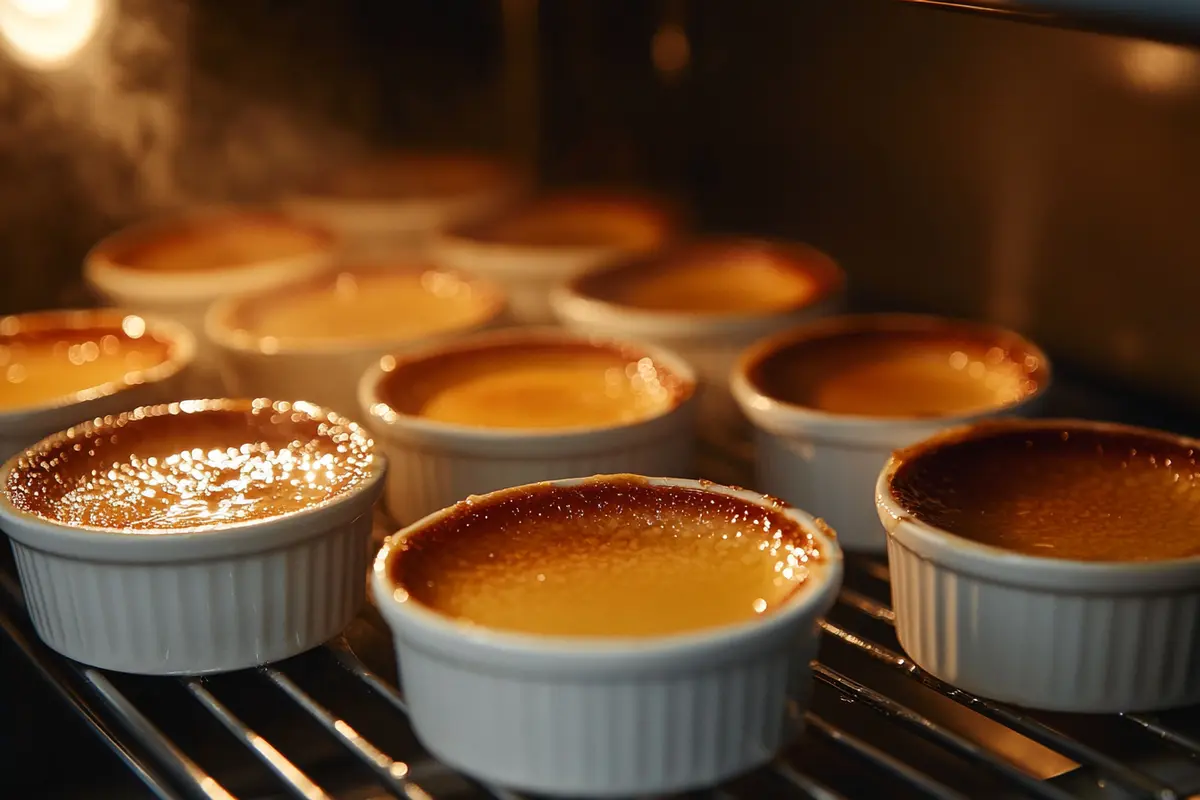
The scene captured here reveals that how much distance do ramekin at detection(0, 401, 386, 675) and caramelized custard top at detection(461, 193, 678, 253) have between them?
796 mm

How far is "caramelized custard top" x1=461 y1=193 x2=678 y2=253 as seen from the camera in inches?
72.1

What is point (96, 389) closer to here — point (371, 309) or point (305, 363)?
point (305, 363)

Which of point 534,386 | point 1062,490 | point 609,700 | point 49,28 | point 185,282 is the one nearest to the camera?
A: point 609,700

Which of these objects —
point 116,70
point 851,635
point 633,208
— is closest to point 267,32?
point 116,70

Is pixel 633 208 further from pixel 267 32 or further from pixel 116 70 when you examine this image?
pixel 116 70

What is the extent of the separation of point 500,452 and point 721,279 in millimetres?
552

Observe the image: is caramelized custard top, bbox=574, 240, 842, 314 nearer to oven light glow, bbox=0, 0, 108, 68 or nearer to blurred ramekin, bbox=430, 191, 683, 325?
blurred ramekin, bbox=430, 191, 683, 325

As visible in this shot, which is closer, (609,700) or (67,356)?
(609,700)

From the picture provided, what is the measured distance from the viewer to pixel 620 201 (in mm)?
1945

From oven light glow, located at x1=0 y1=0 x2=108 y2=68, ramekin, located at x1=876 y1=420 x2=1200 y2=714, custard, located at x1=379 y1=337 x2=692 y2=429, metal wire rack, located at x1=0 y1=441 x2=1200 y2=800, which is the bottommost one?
metal wire rack, located at x1=0 y1=441 x2=1200 y2=800

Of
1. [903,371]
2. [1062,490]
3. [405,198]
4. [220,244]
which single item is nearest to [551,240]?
[405,198]

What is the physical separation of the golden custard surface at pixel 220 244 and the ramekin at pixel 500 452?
0.53 metres

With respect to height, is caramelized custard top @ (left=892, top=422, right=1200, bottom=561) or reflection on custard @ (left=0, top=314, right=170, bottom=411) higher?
reflection on custard @ (left=0, top=314, right=170, bottom=411)

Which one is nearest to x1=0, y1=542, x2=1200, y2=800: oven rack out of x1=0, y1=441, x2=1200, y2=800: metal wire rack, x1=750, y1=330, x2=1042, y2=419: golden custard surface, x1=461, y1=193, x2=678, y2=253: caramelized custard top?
x1=0, y1=441, x2=1200, y2=800: metal wire rack
